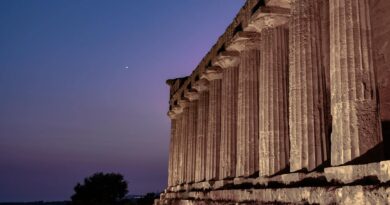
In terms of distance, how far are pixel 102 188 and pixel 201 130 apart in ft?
173

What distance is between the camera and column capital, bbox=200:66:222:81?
898 inches

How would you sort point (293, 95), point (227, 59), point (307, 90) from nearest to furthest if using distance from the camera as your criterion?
point (307, 90) → point (293, 95) → point (227, 59)

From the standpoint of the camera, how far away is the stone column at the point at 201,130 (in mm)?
24594

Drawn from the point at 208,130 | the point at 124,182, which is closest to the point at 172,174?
the point at 208,130

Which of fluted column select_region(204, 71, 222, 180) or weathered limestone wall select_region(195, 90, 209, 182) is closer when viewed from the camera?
fluted column select_region(204, 71, 222, 180)

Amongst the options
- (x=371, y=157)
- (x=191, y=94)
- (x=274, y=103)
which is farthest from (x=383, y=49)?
(x=191, y=94)

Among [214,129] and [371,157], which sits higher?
[214,129]

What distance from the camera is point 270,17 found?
52.6ft

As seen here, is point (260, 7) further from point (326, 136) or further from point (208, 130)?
point (208, 130)

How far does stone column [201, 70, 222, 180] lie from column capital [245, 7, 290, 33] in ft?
22.2

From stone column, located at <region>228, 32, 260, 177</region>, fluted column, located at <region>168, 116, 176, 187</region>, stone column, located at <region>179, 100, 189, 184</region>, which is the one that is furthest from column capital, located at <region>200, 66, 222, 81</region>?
fluted column, located at <region>168, 116, 176, 187</region>

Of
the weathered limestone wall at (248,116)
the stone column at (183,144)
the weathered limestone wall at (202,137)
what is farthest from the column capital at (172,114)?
the weathered limestone wall at (248,116)

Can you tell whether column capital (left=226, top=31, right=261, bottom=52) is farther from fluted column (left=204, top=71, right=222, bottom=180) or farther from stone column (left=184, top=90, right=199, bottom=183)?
stone column (left=184, top=90, right=199, bottom=183)

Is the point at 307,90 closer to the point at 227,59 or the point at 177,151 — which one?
the point at 227,59
